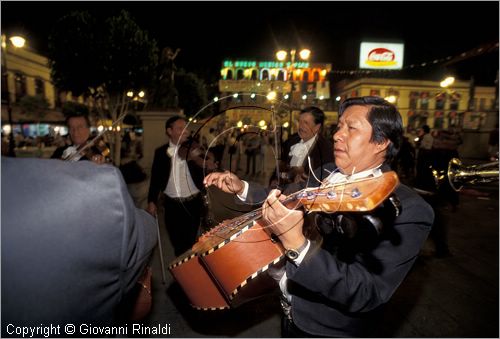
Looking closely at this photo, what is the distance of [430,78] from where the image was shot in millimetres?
52062

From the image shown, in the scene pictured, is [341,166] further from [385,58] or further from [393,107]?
[385,58]

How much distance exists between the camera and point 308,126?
438cm

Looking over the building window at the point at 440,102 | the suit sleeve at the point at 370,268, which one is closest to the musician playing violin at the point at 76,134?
the suit sleeve at the point at 370,268

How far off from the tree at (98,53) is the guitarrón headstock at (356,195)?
14.4 meters

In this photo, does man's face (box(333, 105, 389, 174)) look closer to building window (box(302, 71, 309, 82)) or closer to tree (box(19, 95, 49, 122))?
building window (box(302, 71, 309, 82))

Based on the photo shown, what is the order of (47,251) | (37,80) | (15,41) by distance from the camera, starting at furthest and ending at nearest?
(37,80) → (15,41) → (47,251)

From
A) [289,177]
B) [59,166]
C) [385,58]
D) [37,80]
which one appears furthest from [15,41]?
[385,58]

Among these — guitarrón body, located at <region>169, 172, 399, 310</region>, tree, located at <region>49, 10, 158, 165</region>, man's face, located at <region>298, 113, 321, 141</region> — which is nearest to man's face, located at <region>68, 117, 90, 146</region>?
A: man's face, located at <region>298, 113, 321, 141</region>

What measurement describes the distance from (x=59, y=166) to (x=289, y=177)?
3218 mm

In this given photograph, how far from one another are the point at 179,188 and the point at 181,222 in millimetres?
483

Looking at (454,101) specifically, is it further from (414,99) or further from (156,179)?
(156,179)

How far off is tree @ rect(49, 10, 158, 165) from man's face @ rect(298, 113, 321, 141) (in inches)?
465

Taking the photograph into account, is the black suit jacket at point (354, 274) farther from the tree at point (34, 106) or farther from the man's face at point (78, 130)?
the tree at point (34, 106)

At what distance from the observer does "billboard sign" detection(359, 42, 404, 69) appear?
5309 cm
